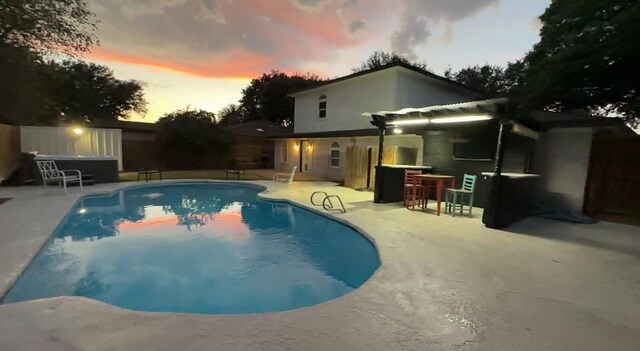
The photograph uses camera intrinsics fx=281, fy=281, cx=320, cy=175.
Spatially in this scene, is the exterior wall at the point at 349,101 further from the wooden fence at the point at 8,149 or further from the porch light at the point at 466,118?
the wooden fence at the point at 8,149

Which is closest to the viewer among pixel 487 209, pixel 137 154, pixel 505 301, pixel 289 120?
pixel 505 301

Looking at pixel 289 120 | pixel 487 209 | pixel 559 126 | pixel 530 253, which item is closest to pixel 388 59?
pixel 289 120

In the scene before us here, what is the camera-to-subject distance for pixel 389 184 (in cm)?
966

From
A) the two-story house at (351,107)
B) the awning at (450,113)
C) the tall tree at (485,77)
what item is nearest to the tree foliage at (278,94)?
the two-story house at (351,107)

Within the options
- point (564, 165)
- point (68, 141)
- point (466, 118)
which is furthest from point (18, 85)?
point (564, 165)

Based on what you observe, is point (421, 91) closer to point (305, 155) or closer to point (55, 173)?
point (305, 155)

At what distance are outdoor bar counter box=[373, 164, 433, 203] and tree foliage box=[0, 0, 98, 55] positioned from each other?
473 inches

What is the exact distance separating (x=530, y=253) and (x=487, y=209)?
1.94 metres

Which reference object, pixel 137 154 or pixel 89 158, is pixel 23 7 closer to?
pixel 89 158

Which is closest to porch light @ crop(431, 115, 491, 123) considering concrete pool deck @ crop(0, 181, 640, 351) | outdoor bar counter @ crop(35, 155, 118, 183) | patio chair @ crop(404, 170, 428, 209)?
patio chair @ crop(404, 170, 428, 209)

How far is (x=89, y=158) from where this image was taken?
11750 millimetres

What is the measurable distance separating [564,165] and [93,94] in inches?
1405

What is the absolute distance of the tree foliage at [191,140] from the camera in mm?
18812

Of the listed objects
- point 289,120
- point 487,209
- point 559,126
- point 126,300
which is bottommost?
point 126,300
